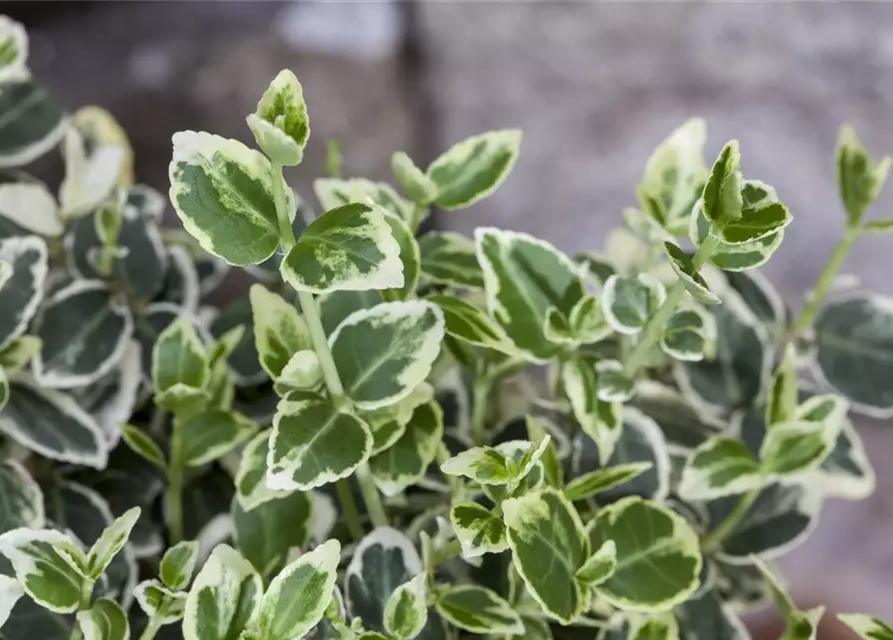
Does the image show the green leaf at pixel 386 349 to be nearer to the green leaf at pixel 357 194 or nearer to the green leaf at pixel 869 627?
the green leaf at pixel 357 194

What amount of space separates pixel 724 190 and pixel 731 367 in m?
0.24

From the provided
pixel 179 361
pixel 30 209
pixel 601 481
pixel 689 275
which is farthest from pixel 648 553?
pixel 30 209

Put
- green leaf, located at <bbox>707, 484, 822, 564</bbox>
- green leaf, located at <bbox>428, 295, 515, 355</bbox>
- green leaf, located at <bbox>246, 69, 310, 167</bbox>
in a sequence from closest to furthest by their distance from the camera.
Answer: green leaf, located at <bbox>246, 69, 310, 167</bbox> < green leaf, located at <bbox>428, 295, 515, 355</bbox> < green leaf, located at <bbox>707, 484, 822, 564</bbox>

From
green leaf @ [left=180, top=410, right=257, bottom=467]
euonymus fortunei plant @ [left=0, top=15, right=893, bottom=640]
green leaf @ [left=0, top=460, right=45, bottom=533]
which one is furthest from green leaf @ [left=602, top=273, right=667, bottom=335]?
green leaf @ [left=0, top=460, right=45, bottom=533]

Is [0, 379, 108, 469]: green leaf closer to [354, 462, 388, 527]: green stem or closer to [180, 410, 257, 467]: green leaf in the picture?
[180, 410, 257, 467]: green leaf

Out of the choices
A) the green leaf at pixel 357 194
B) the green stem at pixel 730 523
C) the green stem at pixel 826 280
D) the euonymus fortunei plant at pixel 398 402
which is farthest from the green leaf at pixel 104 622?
the green stem at pixel 826 280

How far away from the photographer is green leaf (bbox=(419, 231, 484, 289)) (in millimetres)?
451

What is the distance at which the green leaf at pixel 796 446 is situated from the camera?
1.47ft

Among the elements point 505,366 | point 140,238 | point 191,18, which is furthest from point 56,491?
point 191,18

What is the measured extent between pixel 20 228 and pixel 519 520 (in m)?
0.40

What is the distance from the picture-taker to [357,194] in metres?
0.42

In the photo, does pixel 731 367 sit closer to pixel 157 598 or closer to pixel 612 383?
pixel 612 383

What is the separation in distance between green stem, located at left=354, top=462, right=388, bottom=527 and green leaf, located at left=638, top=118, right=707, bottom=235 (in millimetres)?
200

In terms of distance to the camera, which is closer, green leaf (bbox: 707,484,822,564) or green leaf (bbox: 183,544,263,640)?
green leaf (bbox: 183,544,263,640)
